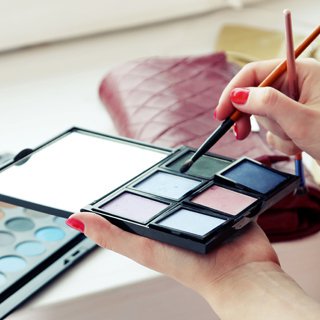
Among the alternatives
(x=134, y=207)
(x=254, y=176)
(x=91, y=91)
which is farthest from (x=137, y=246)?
(x=91, y=91)

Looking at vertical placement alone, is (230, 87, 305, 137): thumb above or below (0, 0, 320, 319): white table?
above

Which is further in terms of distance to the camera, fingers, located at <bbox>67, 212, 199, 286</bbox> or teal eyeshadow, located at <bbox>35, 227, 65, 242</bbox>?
teal eyeshadow, located at <bbox>35, 227, 65, 242</bbox>

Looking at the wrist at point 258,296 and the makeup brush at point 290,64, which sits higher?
the makeup brush at point 290,64

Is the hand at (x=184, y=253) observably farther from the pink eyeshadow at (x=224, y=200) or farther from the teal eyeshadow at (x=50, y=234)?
the teal eyeshadow at (x=50, y=234)

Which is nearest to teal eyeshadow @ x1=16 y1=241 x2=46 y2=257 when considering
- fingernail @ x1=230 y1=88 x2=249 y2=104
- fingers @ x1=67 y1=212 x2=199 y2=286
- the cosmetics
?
the cosmetics

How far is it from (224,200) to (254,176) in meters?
0.06

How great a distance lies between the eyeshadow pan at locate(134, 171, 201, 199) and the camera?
709 mm

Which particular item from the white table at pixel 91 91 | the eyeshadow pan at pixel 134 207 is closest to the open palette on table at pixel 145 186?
the eyeshadow pan at pixel 134 207

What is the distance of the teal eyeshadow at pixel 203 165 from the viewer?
740mm

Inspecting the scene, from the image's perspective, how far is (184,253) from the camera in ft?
2.25

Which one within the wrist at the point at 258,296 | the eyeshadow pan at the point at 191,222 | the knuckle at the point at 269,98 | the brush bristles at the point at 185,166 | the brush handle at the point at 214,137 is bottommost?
the wrist at the point at 258,296

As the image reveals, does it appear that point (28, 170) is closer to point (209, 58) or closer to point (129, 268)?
point (129, 268)

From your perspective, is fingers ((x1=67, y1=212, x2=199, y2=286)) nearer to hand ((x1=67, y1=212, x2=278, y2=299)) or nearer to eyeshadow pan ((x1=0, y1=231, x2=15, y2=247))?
hand ((x1=67, y1=212, x2=278, y2=299))

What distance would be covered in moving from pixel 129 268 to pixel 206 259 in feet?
0.46
